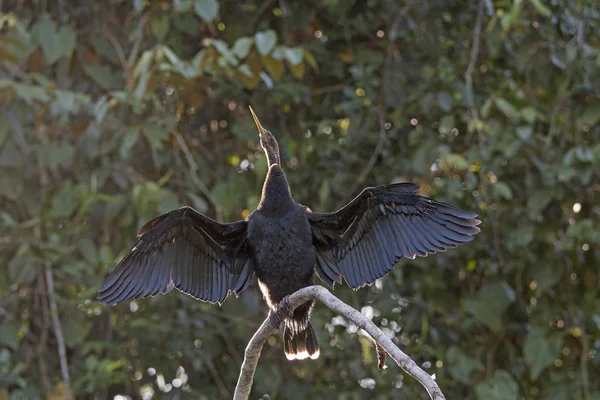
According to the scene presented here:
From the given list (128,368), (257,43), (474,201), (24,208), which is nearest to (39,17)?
(24,208)

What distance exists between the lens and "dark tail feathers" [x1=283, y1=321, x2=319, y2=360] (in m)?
3.20

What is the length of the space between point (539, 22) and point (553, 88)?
391 millimetres

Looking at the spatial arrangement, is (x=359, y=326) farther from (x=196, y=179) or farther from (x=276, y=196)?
(x=196, y=179)

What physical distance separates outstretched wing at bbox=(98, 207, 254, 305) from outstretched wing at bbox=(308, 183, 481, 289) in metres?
0.28

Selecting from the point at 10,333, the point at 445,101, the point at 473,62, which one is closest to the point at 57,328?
the point at 10,333

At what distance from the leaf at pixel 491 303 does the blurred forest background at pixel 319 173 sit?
11 millimetres

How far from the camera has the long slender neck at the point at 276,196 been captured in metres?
3.12

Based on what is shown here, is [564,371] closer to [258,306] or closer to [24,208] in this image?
[258,306]

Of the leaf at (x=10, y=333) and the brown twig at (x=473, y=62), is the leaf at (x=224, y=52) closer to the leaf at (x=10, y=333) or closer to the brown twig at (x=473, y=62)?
the brown twig at (x=473, y=62)

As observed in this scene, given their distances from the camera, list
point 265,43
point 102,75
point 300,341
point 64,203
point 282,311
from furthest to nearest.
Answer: point 102,75 → point 64,203 → point 265,43 → point 300,341 → point 282,311

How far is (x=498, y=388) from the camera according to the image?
14.6ft

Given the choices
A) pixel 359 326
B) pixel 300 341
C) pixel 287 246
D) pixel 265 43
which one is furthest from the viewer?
pixel 265 43

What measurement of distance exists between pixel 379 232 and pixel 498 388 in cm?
165

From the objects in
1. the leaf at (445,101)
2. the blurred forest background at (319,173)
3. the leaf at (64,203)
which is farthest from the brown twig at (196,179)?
the leaf at (445,101)
